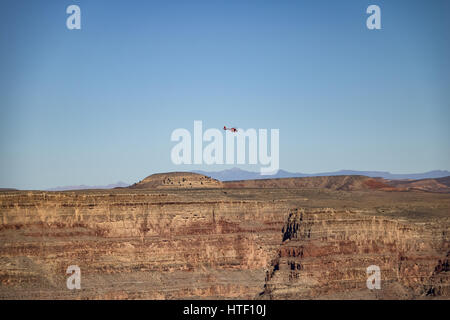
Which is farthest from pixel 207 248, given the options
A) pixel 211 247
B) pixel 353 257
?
pixel 353 257

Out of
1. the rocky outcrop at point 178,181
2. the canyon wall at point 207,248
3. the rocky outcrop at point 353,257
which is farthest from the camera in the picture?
the rocky outcrop at point 178,181

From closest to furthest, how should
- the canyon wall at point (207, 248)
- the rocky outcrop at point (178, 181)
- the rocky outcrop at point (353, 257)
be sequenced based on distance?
the canyon wall at point (207, 248)
the rocky outcrop at point (353, 257)
the rocky outcrop at point (178, 181)

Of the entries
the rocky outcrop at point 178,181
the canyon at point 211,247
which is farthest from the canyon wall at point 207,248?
the rocky outcrop at point 178,181

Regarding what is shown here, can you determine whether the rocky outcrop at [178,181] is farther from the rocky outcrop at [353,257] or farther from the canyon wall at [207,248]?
the rocky outcrop at [353,257]

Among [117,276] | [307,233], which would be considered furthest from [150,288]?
[307,233]

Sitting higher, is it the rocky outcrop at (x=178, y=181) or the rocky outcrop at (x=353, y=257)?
the rocky outcrop at (x=178, y=181)

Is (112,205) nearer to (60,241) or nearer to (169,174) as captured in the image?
(60,241)

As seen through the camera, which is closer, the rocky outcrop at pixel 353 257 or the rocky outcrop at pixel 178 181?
the rocky outcrop at pixel 353 257

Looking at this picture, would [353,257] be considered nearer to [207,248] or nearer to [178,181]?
[207,248]

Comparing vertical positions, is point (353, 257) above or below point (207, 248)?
below
